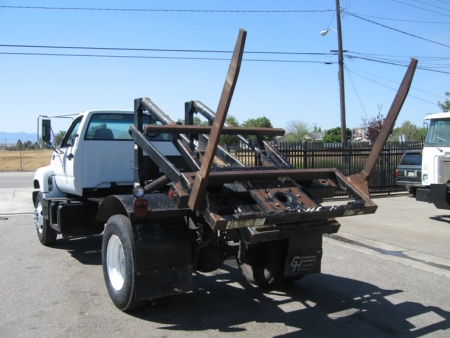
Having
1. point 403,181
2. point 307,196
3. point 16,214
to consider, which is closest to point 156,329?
point 307,196

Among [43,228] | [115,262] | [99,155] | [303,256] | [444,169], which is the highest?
[99,155]

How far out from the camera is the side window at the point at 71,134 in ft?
25.2

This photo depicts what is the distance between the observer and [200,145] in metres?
5.51

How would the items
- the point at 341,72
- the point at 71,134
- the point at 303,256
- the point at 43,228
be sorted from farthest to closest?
the point at 341,72 < the point at 43,228 < the point at 71,134 < the point at 303,256

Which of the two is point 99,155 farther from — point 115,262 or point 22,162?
point 22,162

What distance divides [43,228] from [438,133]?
382 inches

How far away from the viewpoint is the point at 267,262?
→ 5.79 meters

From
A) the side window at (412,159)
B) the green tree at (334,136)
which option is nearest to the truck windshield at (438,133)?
the side window at (412,159)

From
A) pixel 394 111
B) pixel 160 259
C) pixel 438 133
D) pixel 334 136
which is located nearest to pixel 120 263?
pixel 160 259

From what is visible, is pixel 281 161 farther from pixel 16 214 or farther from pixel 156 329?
pixel 16 214

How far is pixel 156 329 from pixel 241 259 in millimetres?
1239

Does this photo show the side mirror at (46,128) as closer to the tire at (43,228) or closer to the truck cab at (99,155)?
the truck cab at (99,155)

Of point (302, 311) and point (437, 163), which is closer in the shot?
point (302, 311)

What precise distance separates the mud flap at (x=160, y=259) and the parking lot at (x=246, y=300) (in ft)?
1.33
